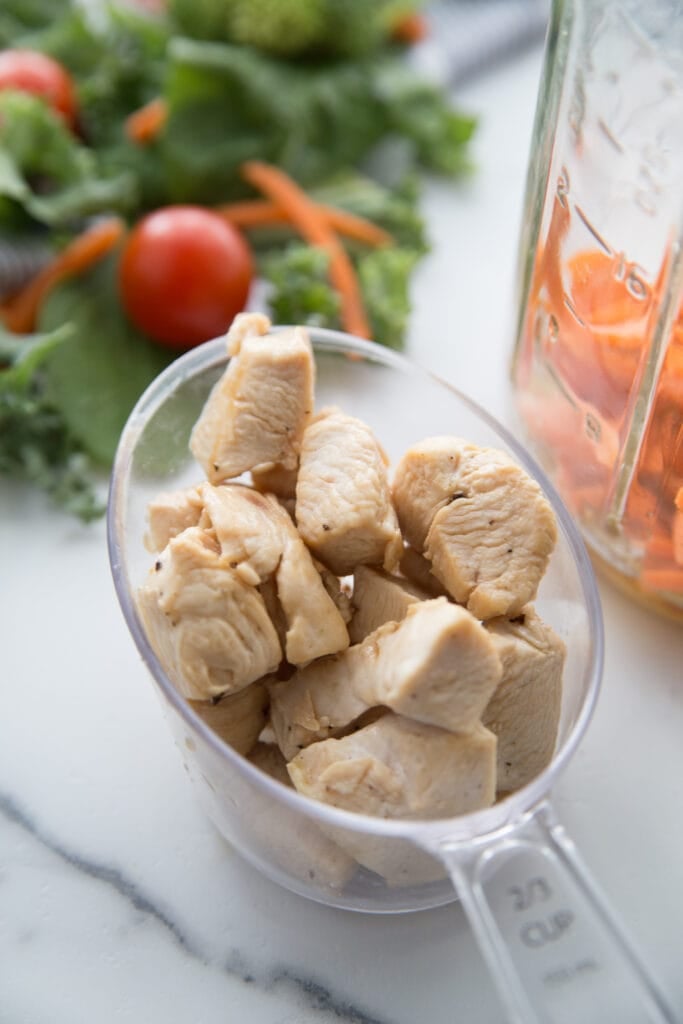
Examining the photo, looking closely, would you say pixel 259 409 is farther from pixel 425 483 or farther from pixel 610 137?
pixel 610 137

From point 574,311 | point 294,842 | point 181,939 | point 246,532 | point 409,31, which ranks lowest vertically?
point 181,939

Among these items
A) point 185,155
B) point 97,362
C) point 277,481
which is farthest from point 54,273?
point 277,481

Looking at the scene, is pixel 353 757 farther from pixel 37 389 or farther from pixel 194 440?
pixel 37 389

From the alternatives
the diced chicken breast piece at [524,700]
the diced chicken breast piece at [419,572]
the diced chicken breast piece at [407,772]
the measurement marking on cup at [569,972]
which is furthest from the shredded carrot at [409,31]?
the measurement marking on cup at [569,972]

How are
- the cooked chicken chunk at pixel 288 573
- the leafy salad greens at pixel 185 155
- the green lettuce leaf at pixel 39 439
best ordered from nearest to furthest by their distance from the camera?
the cooked chicken chunk at pixel 288 573
the green lettuce leaf at pixel 39 439
the leafy salad greens at pixel 185 155

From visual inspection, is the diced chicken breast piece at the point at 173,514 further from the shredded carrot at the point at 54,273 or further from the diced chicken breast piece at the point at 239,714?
the shredded carrot at the point at 54,273

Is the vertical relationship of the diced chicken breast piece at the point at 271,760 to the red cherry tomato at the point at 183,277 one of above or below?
below

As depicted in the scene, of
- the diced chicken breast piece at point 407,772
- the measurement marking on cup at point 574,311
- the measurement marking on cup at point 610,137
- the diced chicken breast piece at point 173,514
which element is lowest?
the diced chicken breast piece at point 407,772
